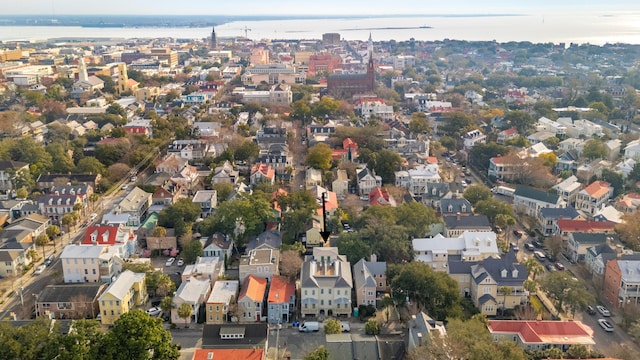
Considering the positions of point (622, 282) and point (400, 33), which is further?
point (400, 33)

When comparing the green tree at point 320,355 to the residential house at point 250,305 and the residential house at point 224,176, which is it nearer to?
the residential house at point 250,305

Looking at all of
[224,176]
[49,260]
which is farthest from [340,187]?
[49,260]

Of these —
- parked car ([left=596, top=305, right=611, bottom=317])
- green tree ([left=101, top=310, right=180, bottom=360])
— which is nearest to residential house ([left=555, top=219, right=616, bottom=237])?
parked car ([left=596, top=305, right=611, bottom=317])

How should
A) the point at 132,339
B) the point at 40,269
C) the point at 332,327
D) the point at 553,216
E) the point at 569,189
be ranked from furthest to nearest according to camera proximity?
the point at 569,189 < the point at 553,216 < the point at 40,269 < the point at 332,327 < the point at 132,339

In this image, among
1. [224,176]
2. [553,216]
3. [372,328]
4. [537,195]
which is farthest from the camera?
[224,176]

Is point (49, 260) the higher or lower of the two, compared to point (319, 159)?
lower

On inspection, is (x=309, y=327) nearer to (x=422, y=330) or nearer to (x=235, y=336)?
(x=235, y=336)

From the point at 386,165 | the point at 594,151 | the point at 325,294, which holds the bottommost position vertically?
the point at 325,294

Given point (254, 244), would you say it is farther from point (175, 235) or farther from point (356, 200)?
point (356, 200)
